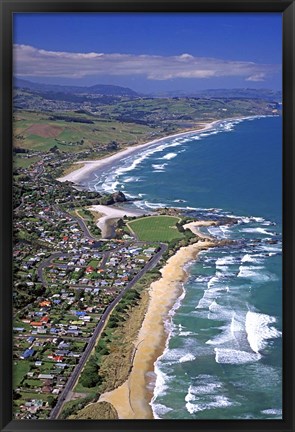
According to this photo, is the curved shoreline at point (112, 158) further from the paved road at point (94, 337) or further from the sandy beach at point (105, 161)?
the paved road at point (94, 337)

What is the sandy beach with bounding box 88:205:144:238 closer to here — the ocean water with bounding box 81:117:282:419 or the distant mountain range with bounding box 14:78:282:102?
the ocean water with bounding box 81:117:282:419

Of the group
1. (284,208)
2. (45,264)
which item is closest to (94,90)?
(45,264)

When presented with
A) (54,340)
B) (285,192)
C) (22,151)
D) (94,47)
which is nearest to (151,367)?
(54,340)

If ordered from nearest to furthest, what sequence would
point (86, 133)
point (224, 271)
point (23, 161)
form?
point (23, 161), point (224, 271), point (86, 133)

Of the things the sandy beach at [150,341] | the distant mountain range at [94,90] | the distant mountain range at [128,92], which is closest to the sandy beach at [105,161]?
the distant mountain range at [128,92]

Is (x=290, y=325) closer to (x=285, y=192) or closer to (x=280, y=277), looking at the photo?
(x=280, y=277)

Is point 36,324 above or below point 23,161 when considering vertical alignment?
below

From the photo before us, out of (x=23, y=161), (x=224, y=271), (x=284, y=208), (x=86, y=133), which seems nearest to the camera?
(x=284, y=208)

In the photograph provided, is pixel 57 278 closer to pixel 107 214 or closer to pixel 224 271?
pixel 107 214

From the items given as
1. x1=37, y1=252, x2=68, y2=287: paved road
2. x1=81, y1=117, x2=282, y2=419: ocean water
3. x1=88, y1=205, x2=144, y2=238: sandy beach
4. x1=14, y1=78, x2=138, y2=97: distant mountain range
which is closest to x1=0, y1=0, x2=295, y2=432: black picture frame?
x1=81, y1=117, x2=282, y2=419: ocean water
